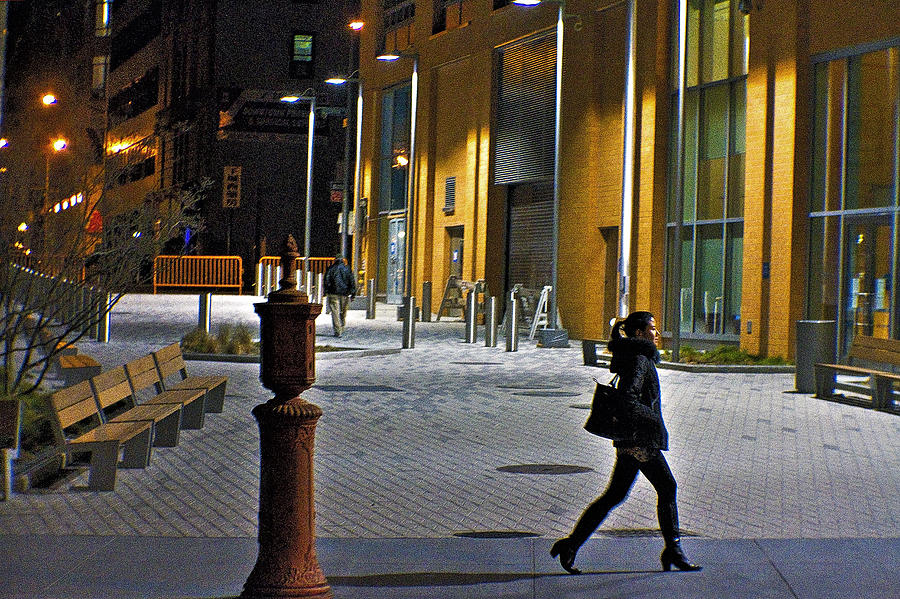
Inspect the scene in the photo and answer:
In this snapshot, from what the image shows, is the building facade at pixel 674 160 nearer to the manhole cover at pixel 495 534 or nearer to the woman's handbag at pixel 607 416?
the manhole cover at pixel 495 534

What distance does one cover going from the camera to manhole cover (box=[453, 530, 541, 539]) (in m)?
7.51

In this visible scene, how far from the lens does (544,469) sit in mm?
10133

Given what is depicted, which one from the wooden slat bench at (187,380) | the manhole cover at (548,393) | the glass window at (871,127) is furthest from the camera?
the glass window at (871,127)

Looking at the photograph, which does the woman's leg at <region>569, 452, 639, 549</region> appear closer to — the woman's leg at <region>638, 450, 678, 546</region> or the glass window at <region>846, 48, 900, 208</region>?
the woman's leg at <region>638, 450, 678, 546</region>

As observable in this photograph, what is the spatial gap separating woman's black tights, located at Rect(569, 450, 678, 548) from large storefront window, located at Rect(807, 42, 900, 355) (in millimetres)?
15386

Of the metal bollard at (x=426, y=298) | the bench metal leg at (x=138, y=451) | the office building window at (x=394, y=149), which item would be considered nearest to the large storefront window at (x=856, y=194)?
the bench metal leg at (x=138, y=451)

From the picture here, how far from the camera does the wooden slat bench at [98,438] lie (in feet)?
28.6

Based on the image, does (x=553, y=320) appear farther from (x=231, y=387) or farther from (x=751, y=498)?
(x=751, y=498)

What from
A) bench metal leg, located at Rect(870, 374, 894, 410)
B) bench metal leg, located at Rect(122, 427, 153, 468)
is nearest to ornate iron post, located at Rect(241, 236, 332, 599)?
bench metal leg, located at Rect(122, 427, 153, 468)

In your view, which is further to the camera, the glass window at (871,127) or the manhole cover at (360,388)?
the glass window at (871,127)

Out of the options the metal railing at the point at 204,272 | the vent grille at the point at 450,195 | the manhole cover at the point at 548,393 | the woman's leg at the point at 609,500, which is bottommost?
the manhole cover at the point at 548,393

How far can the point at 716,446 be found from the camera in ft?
38.3

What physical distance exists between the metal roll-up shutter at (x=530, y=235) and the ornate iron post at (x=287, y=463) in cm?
2727

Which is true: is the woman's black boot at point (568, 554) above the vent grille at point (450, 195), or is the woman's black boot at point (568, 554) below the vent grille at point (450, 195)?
below
